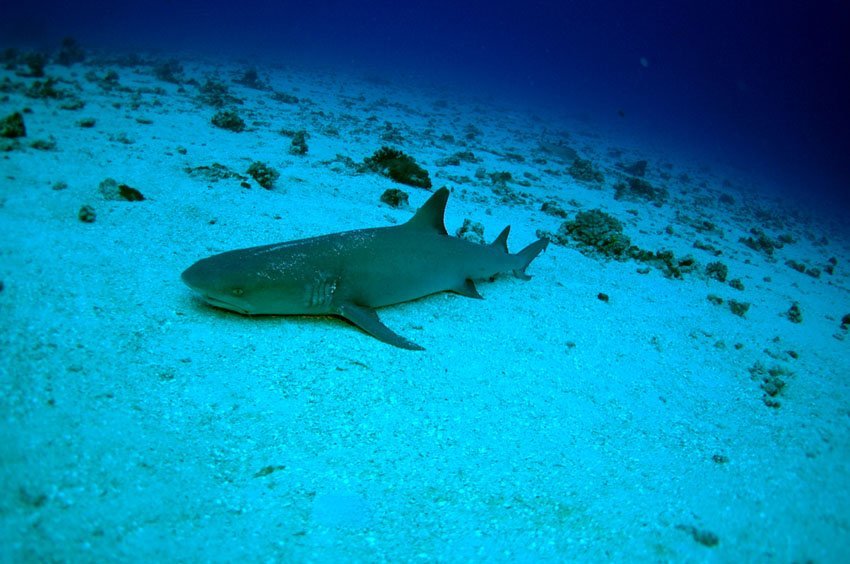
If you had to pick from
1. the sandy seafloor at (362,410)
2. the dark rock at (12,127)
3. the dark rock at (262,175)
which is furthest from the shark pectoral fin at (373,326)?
the dark rock at (12,127)

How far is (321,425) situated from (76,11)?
278 feet

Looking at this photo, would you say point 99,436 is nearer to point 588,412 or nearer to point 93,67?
point 588,412

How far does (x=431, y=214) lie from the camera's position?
4.80 m

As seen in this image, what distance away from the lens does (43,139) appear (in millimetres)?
6164

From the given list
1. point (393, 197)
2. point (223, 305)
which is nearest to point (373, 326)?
point (223, 305)

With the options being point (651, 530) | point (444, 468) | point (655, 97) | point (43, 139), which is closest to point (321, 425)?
Answer: point (444, 468)

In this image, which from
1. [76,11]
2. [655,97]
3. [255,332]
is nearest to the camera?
[255,332]

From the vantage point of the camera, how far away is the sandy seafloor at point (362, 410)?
2.01 metres

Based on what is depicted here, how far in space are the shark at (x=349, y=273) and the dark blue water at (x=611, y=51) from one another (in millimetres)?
39053

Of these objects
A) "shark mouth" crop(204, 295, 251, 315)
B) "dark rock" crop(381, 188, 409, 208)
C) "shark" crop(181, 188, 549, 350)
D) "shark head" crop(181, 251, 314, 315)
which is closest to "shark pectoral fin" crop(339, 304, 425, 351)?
"shark" crop(181, 188, 549, 350)

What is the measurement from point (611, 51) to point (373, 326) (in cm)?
19996

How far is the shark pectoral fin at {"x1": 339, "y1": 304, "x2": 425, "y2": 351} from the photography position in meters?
3.67

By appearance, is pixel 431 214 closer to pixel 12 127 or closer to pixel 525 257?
pixel 525 257

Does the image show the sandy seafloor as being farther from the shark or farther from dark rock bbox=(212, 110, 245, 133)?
dark rock bbox=(212, 110, 245, 133)
